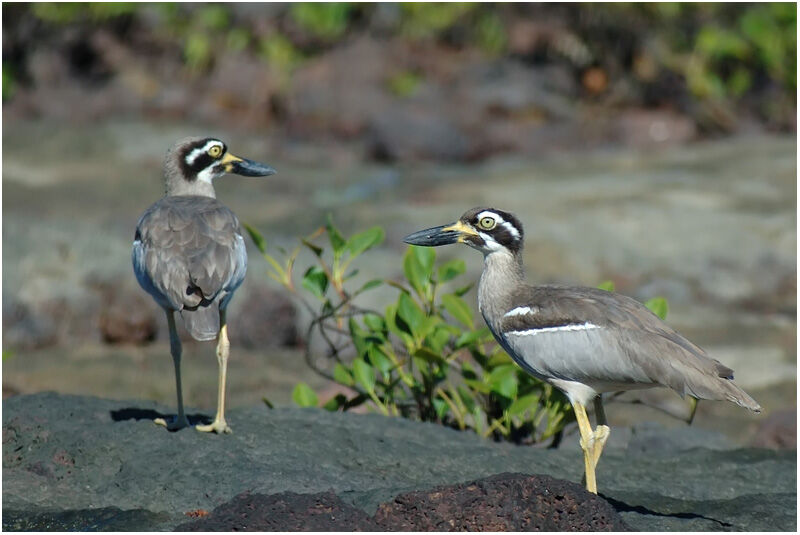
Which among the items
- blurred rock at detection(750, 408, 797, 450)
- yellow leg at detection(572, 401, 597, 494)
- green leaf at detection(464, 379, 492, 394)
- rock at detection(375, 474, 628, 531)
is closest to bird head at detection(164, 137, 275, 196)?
green leaf at detection(464, 379, 492, 394)

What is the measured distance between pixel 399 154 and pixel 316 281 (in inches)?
306

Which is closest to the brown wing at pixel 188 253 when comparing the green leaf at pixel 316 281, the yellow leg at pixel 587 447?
the green leaf at pixel 316 281

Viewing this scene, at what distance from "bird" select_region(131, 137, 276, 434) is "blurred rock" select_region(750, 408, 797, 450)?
11.0ft

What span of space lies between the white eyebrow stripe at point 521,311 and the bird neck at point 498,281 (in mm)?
100

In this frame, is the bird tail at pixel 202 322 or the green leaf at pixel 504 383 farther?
the green leaf at pixel 504 383

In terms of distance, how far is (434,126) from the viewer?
1489 cm

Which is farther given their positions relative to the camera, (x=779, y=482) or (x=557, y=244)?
(x=557, y=244)

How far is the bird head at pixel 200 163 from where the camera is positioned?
6594mm

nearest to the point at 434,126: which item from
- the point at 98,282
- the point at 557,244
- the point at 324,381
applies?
the point at 557,244

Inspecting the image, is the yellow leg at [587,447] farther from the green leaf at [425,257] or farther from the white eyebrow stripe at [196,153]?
the white eyebrow stripe at [196,153]

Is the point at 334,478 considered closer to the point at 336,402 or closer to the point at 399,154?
the point at 336,402

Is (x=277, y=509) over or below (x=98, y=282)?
below

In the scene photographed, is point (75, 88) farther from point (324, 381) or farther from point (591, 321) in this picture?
point (591, 321)

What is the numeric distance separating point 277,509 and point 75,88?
41.4ft
